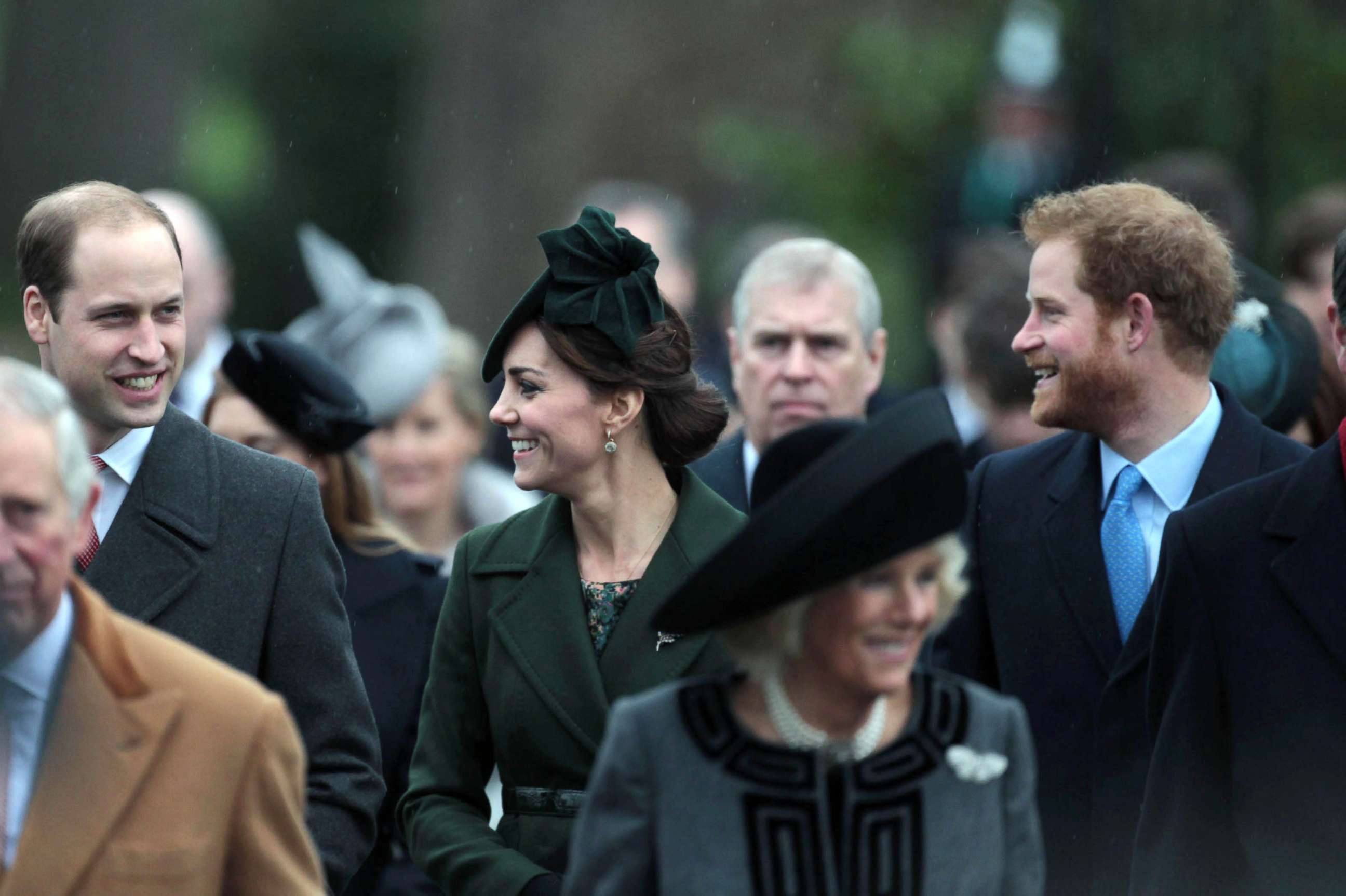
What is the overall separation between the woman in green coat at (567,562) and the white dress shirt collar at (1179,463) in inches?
46.4

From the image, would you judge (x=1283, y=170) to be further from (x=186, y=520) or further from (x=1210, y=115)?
(x=186, y=520)

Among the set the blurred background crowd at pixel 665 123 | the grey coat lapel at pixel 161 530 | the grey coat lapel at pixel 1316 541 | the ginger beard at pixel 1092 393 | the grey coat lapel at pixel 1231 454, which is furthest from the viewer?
the blurred background crowd at pixel 665 123

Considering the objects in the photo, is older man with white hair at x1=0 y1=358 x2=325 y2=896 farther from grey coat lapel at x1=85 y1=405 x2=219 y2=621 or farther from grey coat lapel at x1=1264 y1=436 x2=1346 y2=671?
grey coat lapel at x1=1264 y1=436 x2=1346 y2=671

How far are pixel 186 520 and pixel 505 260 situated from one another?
14.6 metres

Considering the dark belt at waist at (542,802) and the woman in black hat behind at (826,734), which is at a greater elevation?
the woman in black hat behind at (826,734)

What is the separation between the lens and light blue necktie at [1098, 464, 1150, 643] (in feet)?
19.2

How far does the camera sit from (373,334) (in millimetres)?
9320

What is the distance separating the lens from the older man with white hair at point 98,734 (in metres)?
3.62

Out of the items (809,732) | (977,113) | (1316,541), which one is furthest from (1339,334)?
(977,113)

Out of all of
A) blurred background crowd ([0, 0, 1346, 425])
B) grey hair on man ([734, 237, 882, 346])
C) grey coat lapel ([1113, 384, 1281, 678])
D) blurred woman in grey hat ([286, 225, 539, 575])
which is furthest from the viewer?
blurred background crowd ([0, 0, 1346, 425])

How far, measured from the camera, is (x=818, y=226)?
1772 cm

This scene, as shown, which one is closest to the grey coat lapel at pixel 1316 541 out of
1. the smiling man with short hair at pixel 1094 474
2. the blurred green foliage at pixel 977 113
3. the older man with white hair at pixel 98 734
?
the smiling man with short hair at pixel 1094 474

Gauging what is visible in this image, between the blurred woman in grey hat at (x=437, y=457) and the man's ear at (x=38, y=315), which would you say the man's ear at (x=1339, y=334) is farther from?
the blurred woman in grey hat at (x=437, y=457)

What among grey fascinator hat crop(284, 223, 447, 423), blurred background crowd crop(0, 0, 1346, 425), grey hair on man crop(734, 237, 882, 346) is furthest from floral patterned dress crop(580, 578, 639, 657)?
blurred background crowd crop(0, 0, 1346, 425)
